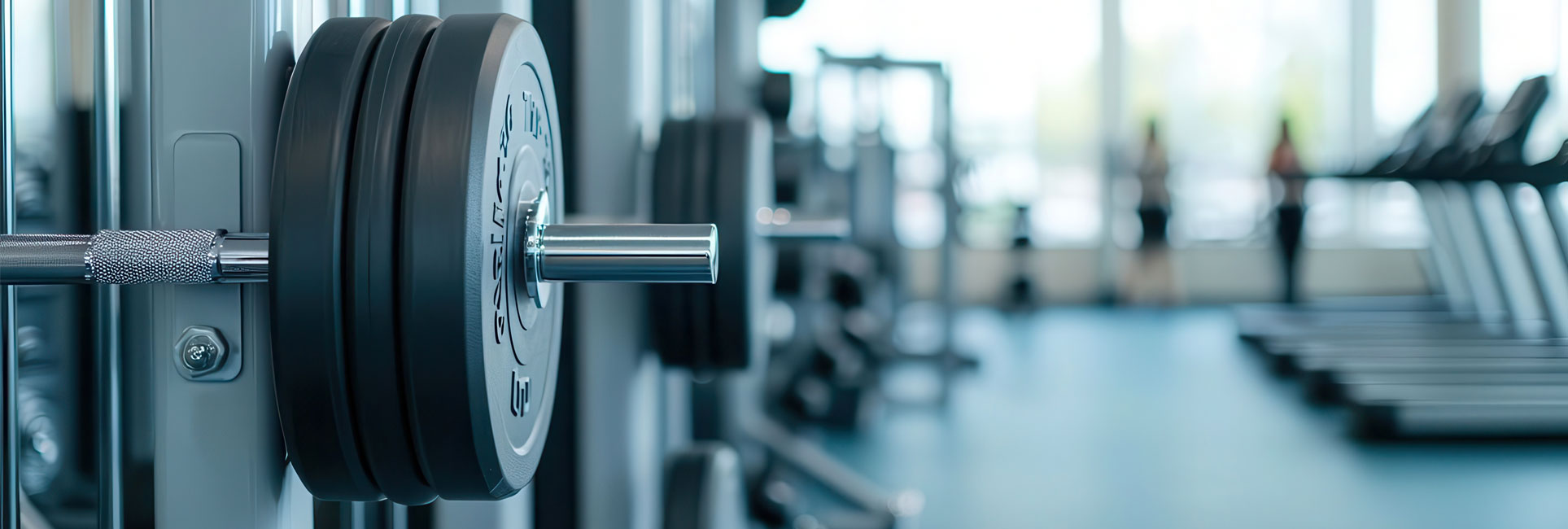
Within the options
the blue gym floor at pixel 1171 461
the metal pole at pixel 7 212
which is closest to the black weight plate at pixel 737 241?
the metal pole at pixel 7 212

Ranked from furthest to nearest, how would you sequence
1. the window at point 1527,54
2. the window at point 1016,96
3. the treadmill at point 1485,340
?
1. the window at point 1016,96
2. the window at point 1527,54
3. the treadmill at point 1485,340

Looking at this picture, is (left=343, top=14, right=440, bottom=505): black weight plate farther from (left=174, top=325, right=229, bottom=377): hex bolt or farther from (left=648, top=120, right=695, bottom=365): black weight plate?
(left=648, top=120, right=695, bottom=365): black weight plate

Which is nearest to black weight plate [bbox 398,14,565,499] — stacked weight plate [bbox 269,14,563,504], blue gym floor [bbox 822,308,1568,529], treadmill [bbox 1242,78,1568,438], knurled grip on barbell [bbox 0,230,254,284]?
stacked weight plate [bbox 269,14,563,504]

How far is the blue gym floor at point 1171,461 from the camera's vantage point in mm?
1644

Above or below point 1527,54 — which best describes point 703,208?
below

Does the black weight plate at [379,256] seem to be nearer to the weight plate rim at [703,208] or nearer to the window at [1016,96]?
the weight plate rim at [703,208]

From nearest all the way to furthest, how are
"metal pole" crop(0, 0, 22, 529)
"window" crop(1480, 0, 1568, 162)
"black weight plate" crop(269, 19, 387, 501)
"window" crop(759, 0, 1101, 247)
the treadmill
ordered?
"black weight plate" crop(269, 19, 387, 501) < "metal pole" crop(0, 0, 22, 529) < the treadmill < "window" crop(1480, 0, 1568, 162) < "window" crop(759, 0, 1101, 247)

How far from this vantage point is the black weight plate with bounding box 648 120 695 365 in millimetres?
888

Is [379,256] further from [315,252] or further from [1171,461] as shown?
[1171,461]

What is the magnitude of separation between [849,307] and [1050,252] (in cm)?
292

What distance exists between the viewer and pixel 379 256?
A: 0.43m

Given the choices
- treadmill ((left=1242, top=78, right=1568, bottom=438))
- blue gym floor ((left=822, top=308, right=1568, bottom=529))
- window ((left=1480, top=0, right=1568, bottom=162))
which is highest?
window ((left=1480, top=0, right=1568, bottom=162))

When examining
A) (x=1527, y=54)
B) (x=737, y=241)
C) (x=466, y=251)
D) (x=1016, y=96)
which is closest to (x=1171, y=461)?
(x=737, y=241)

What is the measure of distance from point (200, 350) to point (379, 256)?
13 centimetres
